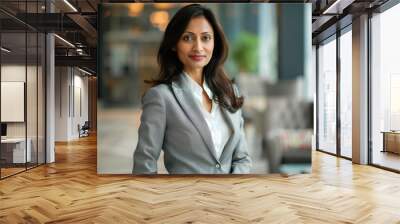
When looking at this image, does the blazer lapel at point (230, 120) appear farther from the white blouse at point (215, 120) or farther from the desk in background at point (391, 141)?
the desk in background at point (391, 141)

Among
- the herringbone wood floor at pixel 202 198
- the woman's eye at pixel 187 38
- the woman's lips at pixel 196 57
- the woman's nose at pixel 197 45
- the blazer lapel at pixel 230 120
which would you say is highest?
the woman's eye at pixel 187 38

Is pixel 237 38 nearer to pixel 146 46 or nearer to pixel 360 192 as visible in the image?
pixel 146 46

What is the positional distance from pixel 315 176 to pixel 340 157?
324 cm

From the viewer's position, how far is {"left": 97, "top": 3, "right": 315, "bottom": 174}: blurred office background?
648 centimetres

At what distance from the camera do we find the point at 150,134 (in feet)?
20.7

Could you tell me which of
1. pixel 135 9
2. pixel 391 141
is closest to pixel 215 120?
pixel 135 9

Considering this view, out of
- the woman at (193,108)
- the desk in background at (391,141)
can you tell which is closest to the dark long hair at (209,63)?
the woman at (193,108)

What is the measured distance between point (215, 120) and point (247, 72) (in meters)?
0.95

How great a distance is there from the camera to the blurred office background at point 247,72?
21.3 feet

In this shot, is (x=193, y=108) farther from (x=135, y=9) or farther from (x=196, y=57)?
(x=135, y=9)

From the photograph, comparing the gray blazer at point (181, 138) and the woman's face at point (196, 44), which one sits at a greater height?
the woman's face at point (196, 44)

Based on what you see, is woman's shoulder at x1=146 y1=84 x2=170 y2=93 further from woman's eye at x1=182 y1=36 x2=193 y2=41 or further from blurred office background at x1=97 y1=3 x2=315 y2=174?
woman's eye at x1=182 y1=36 x2=193 y2=41

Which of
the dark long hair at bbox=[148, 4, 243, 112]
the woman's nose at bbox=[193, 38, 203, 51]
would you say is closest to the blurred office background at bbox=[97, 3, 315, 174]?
the dark long hair at bbox=[148, 4, 243, 112]

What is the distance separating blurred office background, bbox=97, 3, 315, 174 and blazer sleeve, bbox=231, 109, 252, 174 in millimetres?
90
